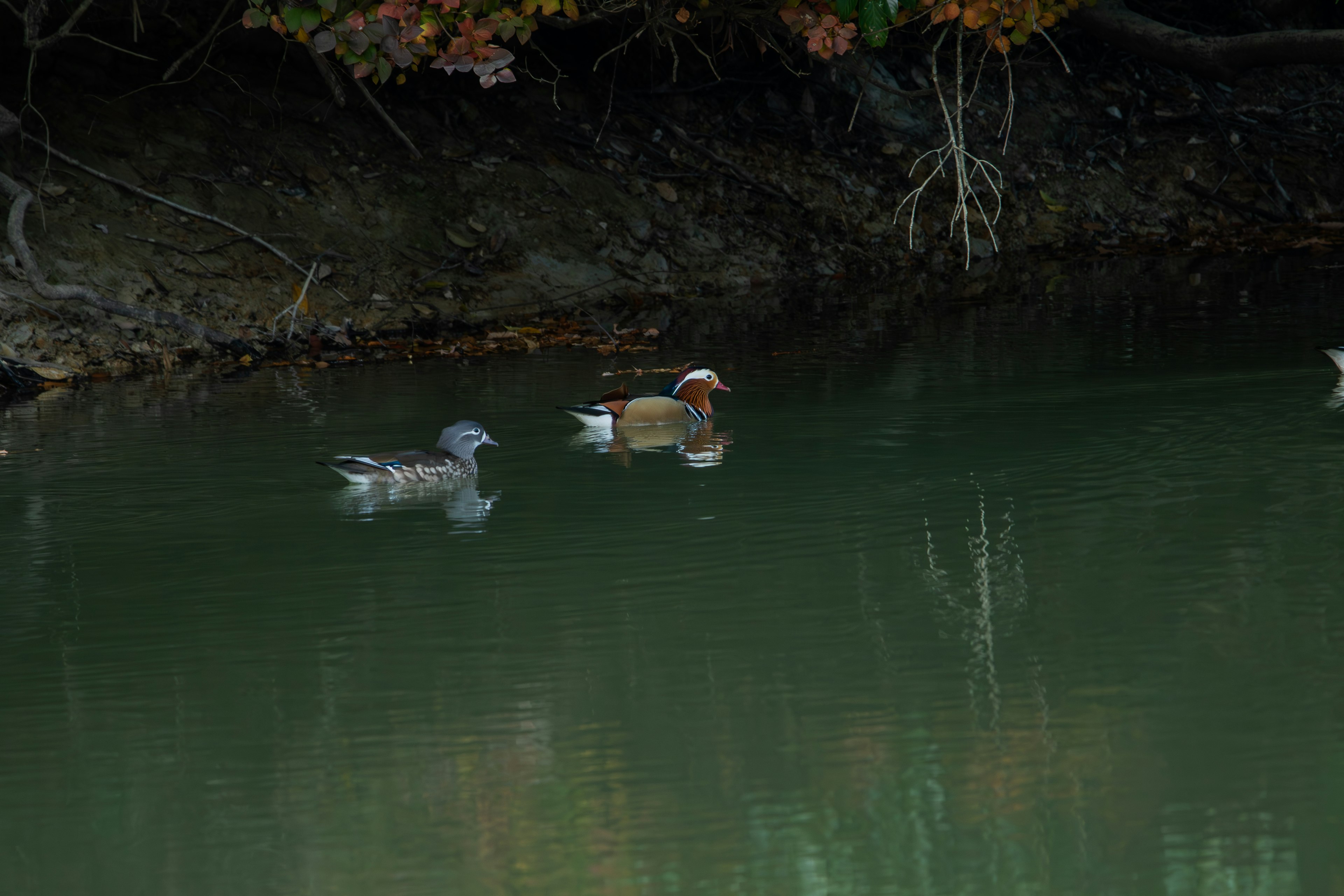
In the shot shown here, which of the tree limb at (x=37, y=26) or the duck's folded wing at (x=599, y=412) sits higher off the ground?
the tree limb at (x=37, y=26)

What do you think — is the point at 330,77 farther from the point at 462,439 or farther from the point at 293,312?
the point at 462,439

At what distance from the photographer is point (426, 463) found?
7.62m

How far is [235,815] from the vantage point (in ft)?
12.4

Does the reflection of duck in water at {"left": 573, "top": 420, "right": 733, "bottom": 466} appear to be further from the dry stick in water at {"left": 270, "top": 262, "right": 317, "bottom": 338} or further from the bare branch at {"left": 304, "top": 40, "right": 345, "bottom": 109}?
the bare branch at {"left": 304, "top": 40, "right": 345, "bottom": 109}

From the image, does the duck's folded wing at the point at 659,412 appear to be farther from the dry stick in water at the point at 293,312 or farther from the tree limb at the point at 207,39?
the tree limb at the point at 207,39

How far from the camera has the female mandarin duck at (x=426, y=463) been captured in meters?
7.47

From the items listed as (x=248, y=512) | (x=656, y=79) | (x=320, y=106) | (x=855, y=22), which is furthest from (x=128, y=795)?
(x=656, y=79)

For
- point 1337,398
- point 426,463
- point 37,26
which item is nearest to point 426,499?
point 426,463

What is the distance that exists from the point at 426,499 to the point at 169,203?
8111 millimetres

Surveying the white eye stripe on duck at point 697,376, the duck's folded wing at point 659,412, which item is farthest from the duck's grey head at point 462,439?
the white eye stripe on duck at point 697,376

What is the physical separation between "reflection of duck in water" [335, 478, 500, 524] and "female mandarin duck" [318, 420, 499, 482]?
0.05 meters

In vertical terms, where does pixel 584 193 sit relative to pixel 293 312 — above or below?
above

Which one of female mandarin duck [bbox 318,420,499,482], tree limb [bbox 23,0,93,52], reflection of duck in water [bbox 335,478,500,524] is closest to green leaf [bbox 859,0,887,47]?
female mandarin duck [bbox 318,420,499,482]

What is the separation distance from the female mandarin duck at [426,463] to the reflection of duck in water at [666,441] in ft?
2.56
